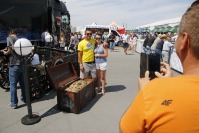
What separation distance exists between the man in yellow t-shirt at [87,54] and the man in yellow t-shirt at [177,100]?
5.10 meters

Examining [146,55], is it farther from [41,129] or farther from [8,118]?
[8,118]

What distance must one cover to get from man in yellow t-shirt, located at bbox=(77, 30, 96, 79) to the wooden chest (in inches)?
15.7

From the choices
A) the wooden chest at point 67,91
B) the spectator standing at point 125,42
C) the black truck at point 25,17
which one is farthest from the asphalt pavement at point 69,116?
the spectator standing at point 125,42

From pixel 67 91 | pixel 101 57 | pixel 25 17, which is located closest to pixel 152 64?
pixel 67 91

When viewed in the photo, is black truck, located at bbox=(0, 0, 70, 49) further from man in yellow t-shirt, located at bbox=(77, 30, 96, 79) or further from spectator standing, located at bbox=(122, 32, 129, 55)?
spectator standing, located at bbox=(122, 32, 129, 55)

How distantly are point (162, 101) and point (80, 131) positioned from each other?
3.48 metres

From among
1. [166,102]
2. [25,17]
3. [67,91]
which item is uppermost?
[25,17]

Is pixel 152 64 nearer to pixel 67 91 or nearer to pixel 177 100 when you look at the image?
pixel 177 100

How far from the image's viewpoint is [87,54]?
6.15 m

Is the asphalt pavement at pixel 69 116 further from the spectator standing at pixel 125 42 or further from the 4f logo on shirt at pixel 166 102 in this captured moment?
the spectator standing at pixel 125 42

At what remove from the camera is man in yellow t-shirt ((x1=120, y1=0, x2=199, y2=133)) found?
0.94 m

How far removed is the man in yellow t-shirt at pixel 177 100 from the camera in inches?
37.0

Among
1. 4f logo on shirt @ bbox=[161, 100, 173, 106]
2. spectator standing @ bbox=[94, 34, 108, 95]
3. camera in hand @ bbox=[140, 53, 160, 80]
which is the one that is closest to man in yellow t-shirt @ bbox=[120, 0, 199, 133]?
4f logo on shirt @ bbox=[161, 100, 173, 106]

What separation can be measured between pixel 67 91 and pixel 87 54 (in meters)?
1.56
